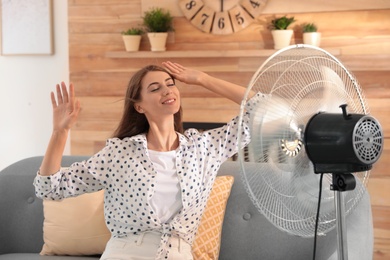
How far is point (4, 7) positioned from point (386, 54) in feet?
8.50

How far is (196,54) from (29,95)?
1.34 metres

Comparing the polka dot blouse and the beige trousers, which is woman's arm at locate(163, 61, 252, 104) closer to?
the polka dot blouse

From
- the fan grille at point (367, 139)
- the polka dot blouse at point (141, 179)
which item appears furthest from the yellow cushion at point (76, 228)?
the fan grille at point (367, 139)

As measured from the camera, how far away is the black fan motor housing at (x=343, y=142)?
1759 mm

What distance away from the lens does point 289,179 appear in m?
1.90

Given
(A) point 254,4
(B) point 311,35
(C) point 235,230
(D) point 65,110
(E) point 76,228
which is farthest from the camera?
(A) point 254,4

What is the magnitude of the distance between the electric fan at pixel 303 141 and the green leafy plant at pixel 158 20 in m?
2.68

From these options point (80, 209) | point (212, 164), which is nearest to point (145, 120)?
point (212, 164)

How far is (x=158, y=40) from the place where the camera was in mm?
4574

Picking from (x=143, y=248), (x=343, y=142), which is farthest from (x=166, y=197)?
(x=343, y=142)

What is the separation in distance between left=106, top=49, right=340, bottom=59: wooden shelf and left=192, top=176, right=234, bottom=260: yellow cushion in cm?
161

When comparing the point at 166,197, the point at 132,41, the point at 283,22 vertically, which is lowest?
the point at 166,197

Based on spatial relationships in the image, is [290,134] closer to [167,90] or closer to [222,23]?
[167,90]

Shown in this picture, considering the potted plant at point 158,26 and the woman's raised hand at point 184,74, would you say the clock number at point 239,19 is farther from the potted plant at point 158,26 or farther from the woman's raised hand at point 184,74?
the woman's raised hand at point 184,74
